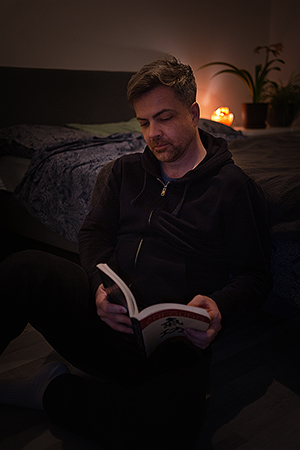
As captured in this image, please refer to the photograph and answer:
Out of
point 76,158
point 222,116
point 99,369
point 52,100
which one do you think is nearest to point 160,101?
point 99,369

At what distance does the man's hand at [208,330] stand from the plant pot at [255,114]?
11.5ft

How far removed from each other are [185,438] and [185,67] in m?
0.93

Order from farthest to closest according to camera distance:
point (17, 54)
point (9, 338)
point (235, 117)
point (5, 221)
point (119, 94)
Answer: point (235, 117) < point (119, 94) < point (17, 54) < point (5, 221) < point (9, 338)

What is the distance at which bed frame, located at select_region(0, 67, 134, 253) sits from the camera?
102 inches

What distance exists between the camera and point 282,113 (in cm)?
424

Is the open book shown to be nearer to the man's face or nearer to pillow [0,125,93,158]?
the man's face

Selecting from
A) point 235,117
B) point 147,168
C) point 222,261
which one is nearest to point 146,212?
point 147,168

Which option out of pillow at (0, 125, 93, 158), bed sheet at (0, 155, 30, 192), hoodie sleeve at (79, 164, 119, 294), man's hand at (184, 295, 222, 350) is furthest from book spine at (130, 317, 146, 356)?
bed sheet at (0, 155, 30, 192)

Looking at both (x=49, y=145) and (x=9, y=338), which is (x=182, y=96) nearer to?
(x=9, y=338)

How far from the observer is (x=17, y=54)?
116 inches

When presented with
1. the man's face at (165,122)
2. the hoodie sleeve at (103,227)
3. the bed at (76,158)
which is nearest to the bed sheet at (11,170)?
the bed at (76,158)

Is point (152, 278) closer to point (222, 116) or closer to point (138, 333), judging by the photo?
point (138, 333)

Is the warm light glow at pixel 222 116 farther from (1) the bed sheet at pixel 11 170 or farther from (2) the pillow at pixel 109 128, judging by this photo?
(1) the bed sheet at pixel 11 170

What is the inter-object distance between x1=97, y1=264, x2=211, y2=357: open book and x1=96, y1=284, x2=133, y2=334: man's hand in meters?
0.02
